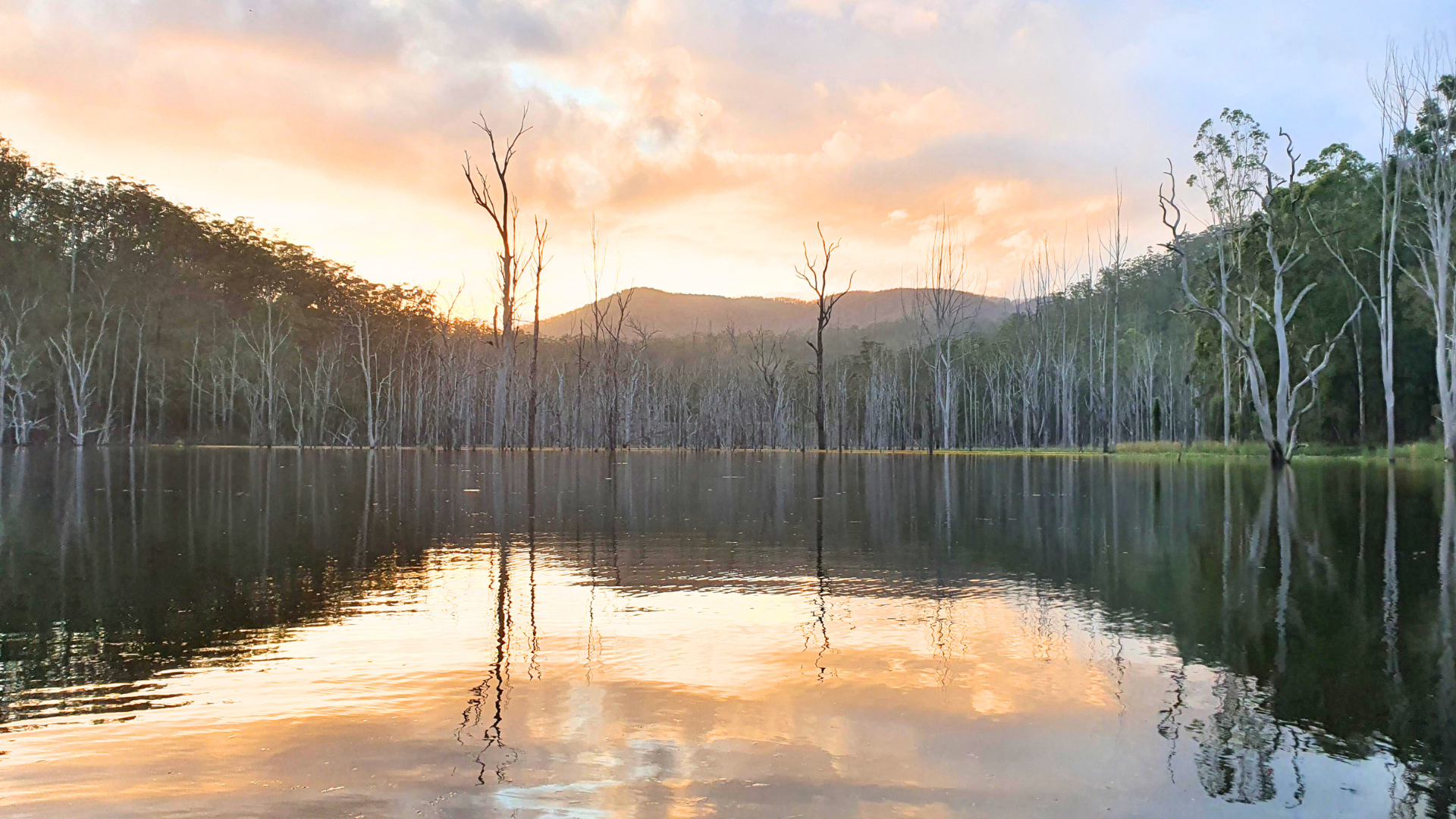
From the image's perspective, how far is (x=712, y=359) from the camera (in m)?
80.1

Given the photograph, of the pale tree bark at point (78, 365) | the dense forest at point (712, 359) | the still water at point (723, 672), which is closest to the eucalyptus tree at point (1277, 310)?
the dense forest at point (712, 359)

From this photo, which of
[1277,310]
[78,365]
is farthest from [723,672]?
[78,365]

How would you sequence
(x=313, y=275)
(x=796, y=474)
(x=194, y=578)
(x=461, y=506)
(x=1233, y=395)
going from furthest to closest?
(x=313, y=275)
(x=1233, y=395)
(x=796, y=474)
(x=461, y=506)
(x=194, y=578)

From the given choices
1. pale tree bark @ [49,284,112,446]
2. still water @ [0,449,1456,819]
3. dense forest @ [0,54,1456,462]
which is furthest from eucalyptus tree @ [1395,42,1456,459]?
pale tree bark @ [49,284,112,446]

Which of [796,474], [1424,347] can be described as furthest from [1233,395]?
[796,474]

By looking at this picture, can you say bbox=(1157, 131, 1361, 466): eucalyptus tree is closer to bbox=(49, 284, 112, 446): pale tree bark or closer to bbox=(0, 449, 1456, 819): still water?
bbox=(0, 449, 1456, 819): still water

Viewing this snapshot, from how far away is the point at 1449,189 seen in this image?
91.9 ft

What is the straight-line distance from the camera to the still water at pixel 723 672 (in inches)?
119

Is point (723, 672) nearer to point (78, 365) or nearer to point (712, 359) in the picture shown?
point (78, 365)

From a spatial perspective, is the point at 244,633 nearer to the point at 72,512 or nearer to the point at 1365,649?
the point at 1365,649

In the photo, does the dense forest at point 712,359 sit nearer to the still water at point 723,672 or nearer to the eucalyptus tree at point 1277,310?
the eucalyptus tree at point 1277,310

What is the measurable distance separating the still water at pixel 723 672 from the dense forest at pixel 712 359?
23.6 metres

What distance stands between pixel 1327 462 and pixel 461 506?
2666 cm

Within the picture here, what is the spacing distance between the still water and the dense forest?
23582 millimetres
